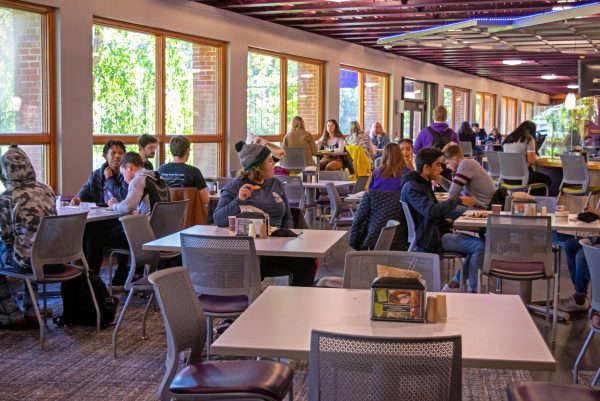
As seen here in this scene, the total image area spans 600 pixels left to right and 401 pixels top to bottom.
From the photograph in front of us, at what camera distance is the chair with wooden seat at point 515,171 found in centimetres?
1154

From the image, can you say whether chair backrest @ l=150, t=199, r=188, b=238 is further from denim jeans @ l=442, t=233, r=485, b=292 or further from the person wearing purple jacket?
the person wearing purple jacket

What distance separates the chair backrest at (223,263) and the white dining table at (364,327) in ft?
2.53

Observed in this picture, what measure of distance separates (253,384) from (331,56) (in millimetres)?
13264

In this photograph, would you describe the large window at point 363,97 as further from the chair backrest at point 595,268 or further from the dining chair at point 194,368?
the dining chair at point 194,368

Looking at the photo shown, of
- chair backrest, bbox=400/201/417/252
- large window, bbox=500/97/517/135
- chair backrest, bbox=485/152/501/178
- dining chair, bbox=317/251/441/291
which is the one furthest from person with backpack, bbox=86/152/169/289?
large window, bbox=500/97/517/135

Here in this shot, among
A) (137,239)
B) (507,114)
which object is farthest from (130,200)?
(507,114)

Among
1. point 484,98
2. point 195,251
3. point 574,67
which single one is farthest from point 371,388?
point 484,98

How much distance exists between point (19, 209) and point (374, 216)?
2.56 m

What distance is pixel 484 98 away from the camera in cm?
2881

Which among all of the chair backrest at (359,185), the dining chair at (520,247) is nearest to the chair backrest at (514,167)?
the chair backrest at (359,185)

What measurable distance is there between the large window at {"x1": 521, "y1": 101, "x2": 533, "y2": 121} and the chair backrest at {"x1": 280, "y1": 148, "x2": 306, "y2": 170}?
25.1 meters

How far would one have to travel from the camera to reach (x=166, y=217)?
20.3 ft

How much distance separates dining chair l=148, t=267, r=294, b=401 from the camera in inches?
120

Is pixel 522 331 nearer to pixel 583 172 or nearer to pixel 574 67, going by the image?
pixel 583 172
